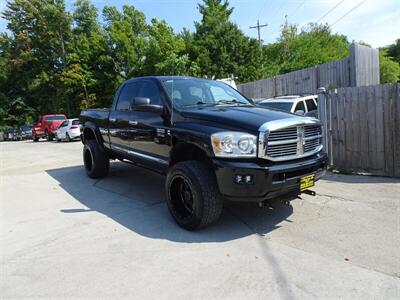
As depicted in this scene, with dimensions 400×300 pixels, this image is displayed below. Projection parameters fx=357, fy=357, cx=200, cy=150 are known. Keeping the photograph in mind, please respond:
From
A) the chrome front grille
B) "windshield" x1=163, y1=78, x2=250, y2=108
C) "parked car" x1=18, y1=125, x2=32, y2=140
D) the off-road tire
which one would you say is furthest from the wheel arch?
"parked car" x1=18, y1=125, x2=32, y2=140

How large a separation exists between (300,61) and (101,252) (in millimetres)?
23460

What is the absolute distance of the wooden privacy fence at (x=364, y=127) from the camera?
699 centimetres

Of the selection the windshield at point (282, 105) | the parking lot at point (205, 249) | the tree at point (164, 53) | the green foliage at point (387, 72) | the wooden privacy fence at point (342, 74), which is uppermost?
the tree at point (164, 53)

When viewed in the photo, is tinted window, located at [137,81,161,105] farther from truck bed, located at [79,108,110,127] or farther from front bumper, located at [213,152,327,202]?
front bumper, located at [213,152,327,202]

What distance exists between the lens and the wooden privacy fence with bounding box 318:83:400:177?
22.9ft

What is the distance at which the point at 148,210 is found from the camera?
563 cm

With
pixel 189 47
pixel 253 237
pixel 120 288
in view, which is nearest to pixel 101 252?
pixel 120 288

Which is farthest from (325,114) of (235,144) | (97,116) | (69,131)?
(69,131)

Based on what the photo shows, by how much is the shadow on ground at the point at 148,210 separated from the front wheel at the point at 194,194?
0.17 m

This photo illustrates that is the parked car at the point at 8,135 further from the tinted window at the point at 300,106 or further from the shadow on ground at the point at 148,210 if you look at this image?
the tinted window at the point at 300,106

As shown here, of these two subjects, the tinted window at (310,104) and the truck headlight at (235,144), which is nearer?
the truck headlight at (235,144)

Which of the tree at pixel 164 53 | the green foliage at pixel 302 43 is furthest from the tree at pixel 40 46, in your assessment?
the green foliage at pixel 302 43

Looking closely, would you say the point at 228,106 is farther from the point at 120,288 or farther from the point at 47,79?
the point at 47,79

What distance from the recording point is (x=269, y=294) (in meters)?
3.10
